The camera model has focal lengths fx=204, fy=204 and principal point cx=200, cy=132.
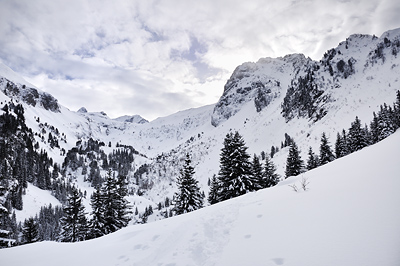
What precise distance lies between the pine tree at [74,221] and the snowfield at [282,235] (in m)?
16.2

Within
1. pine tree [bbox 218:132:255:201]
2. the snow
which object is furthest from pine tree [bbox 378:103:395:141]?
the snow

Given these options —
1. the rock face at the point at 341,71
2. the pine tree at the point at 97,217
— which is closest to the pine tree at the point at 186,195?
the pine tree at the point at 97,217

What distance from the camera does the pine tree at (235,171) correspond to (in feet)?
70.2

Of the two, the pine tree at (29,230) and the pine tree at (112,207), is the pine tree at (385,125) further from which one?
the pine tree at (29,230)

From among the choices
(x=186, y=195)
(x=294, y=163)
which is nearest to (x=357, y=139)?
Answer: (x=294, y=163)

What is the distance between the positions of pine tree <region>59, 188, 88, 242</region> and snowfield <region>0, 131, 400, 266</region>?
16212 millimetres

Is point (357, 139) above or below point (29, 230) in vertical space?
above

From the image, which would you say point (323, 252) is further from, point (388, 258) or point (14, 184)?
point (14, 184)

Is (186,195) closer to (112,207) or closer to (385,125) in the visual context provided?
(112,207)

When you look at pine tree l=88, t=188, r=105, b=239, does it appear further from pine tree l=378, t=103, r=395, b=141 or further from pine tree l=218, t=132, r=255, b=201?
pine tree l=378, t=103, r=395, b=141

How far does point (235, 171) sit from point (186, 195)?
6480mm

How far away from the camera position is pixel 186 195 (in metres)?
23.6

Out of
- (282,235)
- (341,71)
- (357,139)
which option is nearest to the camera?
(282,235)

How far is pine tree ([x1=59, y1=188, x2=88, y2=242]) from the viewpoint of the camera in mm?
23578
